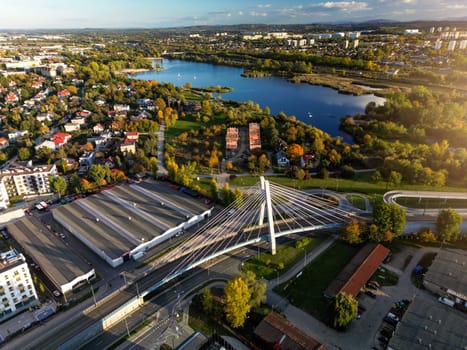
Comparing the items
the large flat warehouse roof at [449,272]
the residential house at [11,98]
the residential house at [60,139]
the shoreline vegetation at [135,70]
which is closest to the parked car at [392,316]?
the large flat warehouse roof at [449,272]

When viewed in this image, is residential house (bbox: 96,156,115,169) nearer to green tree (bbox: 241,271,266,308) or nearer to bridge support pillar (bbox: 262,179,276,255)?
bridge support pillar (bbox: 262,179,276,255)

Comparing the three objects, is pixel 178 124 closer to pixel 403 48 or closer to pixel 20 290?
pixel 20 290

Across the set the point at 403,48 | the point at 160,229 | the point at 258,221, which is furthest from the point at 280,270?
the point at 403,48

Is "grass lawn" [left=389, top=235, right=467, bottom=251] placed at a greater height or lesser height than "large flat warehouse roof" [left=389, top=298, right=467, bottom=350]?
lesser

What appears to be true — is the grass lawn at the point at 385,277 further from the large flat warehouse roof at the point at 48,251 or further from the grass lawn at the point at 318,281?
the large flat warehouse roof at the point at 48,251

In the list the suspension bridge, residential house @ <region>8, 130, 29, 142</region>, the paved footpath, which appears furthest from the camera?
residential house @ <region>8, 130, 29, 142</region>

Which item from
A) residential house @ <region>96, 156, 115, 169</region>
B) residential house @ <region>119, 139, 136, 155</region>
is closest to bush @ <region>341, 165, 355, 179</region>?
residential house @ <region>119, 139, 136, 155</region>

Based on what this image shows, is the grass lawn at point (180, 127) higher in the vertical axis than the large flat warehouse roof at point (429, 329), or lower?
higher
